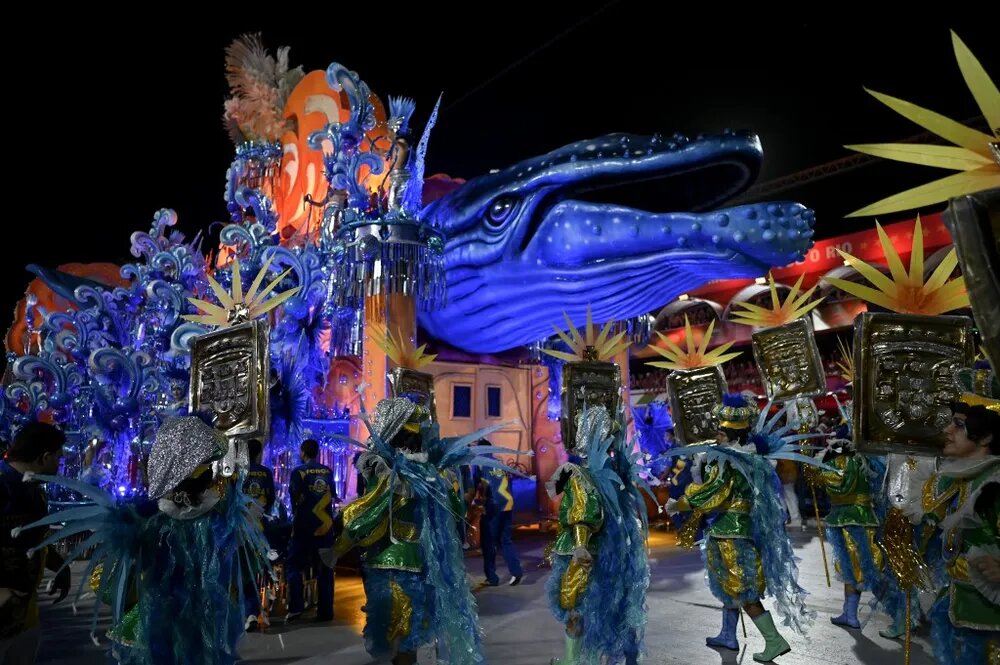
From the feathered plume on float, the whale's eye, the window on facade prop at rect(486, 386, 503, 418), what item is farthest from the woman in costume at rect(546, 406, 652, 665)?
the feathered plume on float

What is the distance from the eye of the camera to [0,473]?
2998 millimetres

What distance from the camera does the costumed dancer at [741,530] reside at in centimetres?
456

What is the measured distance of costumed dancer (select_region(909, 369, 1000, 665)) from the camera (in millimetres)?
2451

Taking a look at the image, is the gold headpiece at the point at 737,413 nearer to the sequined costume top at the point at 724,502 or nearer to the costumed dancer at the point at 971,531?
the sequined costume top at the point at 724,502

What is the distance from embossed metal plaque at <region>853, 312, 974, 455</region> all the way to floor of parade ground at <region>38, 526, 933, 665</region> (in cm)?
200

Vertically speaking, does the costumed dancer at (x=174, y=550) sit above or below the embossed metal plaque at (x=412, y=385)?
below

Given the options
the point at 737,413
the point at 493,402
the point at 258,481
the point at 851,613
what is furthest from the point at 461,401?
the point at 851,613

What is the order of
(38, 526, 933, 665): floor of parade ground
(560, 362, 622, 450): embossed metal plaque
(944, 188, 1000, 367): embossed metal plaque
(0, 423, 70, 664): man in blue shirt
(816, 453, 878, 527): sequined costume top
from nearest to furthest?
(944, 188, 1000, 367): embossed metal plaque
(0, 423, 70, 664): man in blue shirt
(38, 526, 933, 665): floor of parade ground
(816, 453, 878, 527): sequined costume top
(560, 362, 622, 450): embossed metal plaque

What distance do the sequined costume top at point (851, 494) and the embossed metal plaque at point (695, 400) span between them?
1.12 m

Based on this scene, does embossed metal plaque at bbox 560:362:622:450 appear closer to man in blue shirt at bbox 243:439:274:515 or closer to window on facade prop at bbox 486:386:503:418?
man in blue shirt at bbox 243:439:274:515

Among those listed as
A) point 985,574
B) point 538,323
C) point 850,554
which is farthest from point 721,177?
point 985,574

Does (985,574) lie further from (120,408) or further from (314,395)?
(120,408)

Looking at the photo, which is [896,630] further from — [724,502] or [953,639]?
[953,639]

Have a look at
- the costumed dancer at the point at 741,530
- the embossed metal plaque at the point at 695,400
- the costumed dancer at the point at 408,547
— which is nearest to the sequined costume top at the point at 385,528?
the costumed dancer at the point at 408,547
